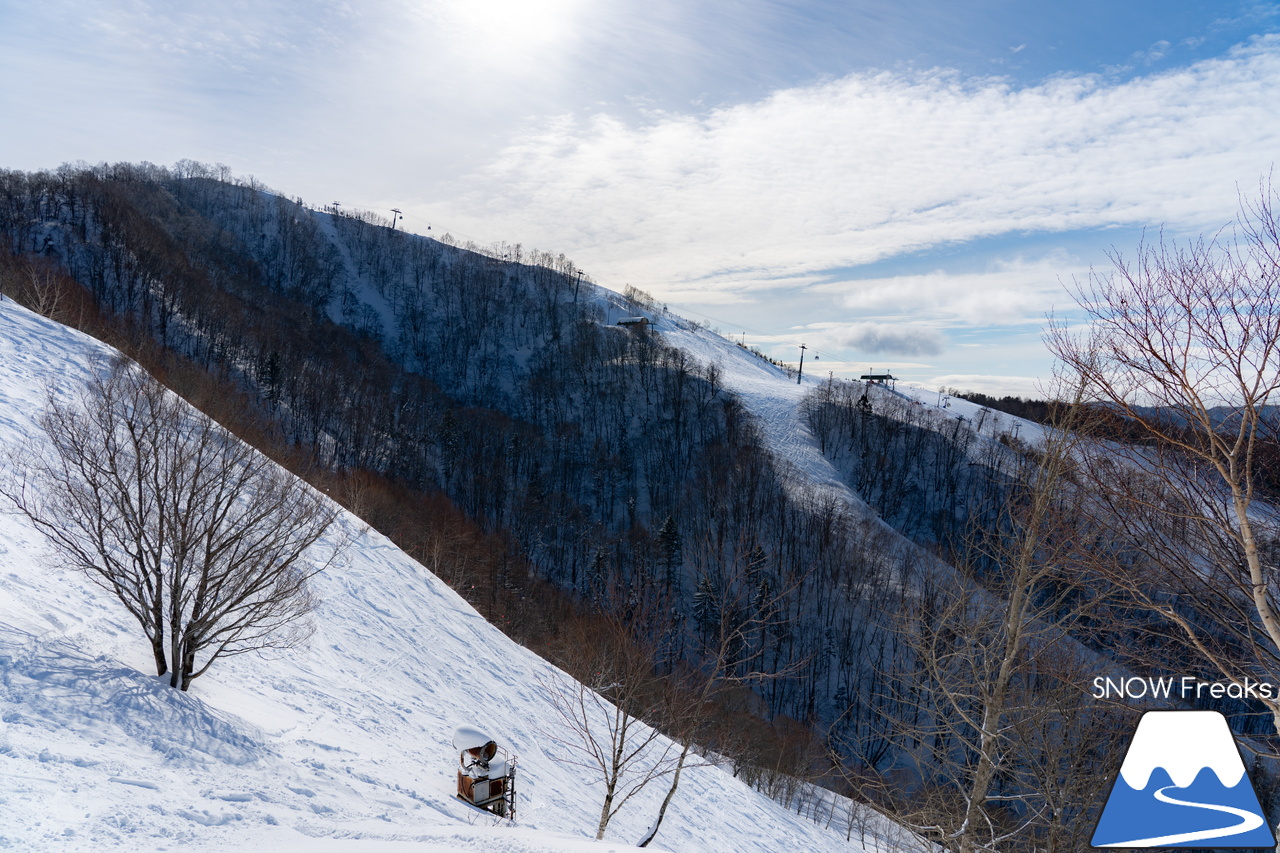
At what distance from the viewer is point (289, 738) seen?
10.9 m

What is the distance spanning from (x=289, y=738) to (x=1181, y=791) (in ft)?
42.1

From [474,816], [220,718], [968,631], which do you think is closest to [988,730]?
[968,631]

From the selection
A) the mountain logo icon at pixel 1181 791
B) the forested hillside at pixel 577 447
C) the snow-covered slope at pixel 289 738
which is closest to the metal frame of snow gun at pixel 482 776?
the snow-covered slope at pixel 289 738

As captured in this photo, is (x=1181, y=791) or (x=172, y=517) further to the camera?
(x=172, y=517)

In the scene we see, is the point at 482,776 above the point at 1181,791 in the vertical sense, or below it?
below

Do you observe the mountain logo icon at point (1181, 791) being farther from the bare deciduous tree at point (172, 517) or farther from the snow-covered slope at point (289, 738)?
the bare deciduous tree at point (172, 517)

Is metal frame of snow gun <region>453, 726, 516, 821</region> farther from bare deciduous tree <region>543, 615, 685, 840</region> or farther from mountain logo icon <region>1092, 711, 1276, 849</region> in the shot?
mountain logo icon <region>1092, 711, 1276, 849</region>

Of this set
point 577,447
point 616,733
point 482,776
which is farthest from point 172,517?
point 577,447

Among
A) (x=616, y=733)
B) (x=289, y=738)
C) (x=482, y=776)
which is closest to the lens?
(x=289, y=738)

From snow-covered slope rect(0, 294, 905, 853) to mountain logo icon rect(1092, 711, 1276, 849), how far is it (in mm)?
5448

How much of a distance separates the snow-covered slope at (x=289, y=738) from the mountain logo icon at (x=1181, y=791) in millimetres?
5448

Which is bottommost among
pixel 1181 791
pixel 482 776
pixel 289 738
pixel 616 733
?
pixel 482 776

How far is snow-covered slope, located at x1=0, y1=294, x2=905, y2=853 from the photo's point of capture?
6.70m

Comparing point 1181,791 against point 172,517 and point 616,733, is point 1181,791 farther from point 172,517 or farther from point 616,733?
point 172,517
